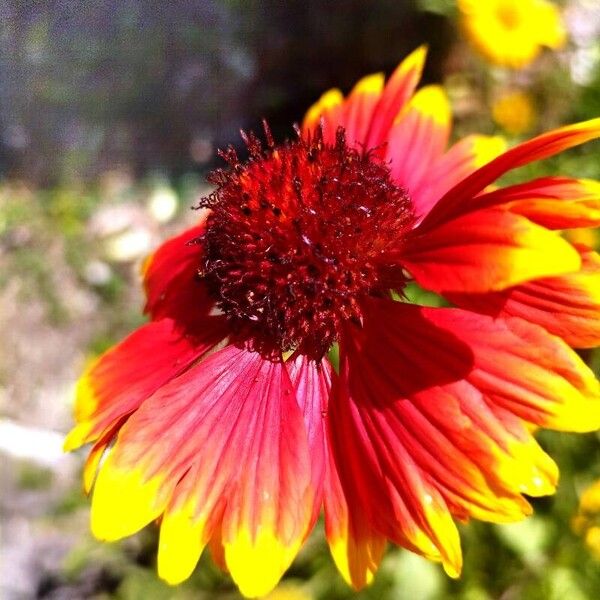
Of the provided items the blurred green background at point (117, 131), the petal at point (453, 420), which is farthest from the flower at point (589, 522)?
the blurred green background at point (117, 131)

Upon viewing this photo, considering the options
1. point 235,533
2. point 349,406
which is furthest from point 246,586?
point 349,406

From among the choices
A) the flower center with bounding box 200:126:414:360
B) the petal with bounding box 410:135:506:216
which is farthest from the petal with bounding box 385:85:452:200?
the flower center with bounding box 200:126:414:360

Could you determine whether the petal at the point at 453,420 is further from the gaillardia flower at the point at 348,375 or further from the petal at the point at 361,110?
the petal at the point at 361,110

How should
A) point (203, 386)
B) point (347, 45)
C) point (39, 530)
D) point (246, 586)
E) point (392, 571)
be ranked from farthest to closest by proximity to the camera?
1. point (347, 45)
2. point (39, 530)
3. point (392, 571)
4. point (203, 386)
5. point (246, 586)

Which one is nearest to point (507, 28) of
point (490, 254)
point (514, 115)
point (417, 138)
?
point (514, 115)

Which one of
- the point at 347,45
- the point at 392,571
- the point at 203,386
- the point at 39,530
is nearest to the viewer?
the point at 203,386

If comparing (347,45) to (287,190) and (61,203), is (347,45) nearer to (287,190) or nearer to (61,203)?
(61,203)

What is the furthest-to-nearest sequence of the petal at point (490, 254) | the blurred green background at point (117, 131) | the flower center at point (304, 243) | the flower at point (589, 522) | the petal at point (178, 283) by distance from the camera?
the blurred green background at point (117, 131) < the flower at point (589, 522) < the petal at point (178, 283) < the flower center at point (304, 243) < the petal at point (490, 254)
